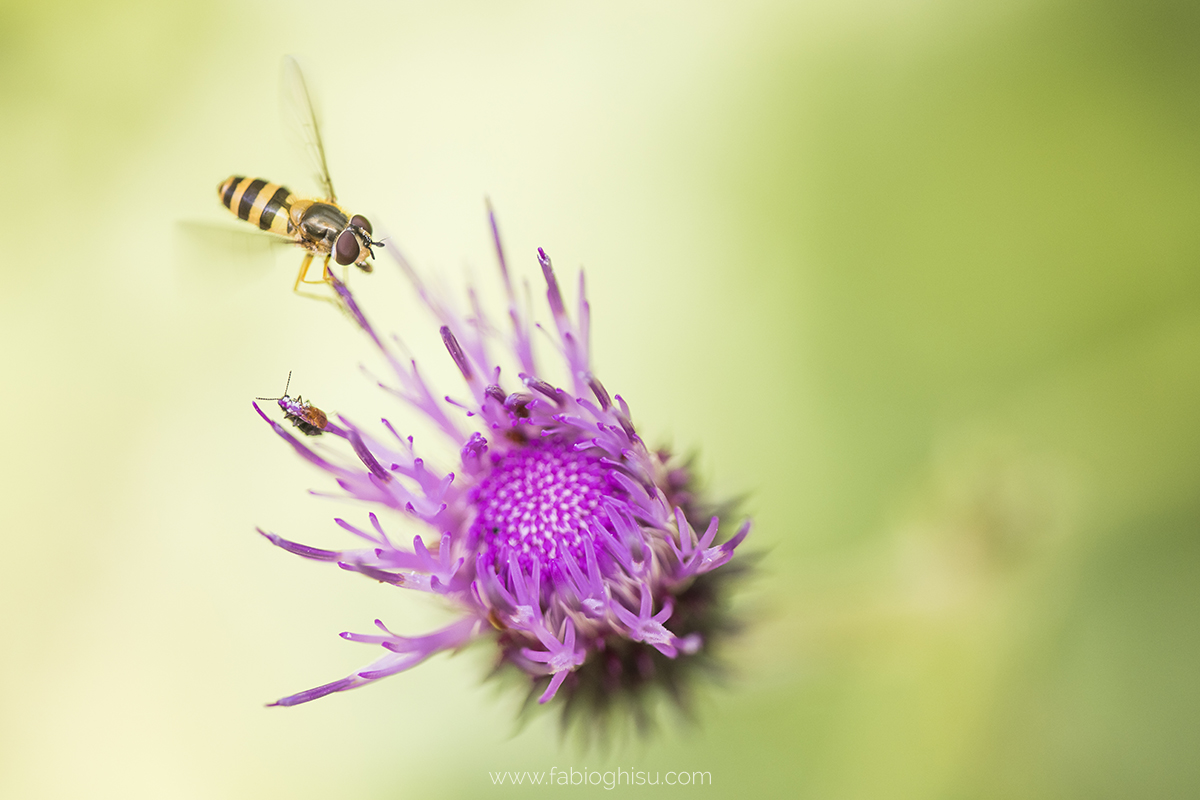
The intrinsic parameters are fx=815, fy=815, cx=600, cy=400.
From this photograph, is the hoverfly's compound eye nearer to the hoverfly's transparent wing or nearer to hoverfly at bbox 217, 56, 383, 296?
hoverfly at bbox 217, 56, 383, 296

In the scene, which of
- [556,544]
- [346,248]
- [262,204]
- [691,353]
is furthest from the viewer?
[691,353]

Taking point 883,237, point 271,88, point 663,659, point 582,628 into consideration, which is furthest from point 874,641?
point 271,88

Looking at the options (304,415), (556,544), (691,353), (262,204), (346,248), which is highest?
(262,204)

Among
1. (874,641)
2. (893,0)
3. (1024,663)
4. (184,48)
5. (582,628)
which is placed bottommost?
(1024,663)

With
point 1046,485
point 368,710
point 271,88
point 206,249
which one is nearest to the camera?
point 206,249

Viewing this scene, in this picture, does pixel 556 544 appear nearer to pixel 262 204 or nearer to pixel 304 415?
pixel 304 415

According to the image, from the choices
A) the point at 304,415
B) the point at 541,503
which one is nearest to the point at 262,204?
the point at 304,415

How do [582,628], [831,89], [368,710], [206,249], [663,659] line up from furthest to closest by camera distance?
[831,89]
[368,710]
[206,249]
[663,659]
[582,628]

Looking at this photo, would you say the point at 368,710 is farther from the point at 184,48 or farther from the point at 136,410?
the point at 184,48
